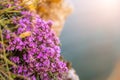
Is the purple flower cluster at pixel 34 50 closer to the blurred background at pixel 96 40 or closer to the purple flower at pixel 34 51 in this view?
the purple flower at pixel 34 51

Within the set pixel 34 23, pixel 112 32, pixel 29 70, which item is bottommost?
pixel 29 70

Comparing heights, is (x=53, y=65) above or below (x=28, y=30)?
below

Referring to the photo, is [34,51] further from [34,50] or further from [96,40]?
[96,40]

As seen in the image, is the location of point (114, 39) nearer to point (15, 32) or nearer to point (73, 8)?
point (73, 8)

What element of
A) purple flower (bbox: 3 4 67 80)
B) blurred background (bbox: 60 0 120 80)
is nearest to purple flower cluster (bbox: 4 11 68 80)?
purple flower (bbox: 3 4 67 80)

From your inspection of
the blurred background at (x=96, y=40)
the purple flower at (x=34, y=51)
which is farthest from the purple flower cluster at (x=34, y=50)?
the blurred background at (x=96, y=40)

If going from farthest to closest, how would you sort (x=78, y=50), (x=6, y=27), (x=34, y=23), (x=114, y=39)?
(x=114, y=39) → (x=78, y=50) → (x=34, y=23) → (x=6, y=27)

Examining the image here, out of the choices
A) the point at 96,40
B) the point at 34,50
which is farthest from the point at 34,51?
the point at 96,40

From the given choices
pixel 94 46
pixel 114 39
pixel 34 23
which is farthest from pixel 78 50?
pixel 34 23

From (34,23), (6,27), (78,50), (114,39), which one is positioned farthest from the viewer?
(114,39)

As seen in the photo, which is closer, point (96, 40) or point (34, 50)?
point (34, 50)
